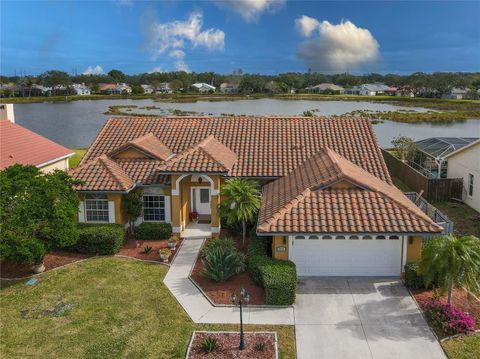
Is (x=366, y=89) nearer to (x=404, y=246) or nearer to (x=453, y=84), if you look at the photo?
(x=453, y=84)

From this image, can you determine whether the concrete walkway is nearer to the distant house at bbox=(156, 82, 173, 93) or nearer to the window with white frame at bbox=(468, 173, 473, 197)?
the window with white frame at bbox=(468, 173, 473, 197)

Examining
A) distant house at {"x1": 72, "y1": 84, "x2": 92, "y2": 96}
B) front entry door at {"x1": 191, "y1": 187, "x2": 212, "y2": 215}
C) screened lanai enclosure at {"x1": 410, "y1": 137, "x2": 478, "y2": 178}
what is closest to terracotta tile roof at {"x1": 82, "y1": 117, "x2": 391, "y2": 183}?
front entry door at {"x1": 191, "y1": 187, "x2": 212, "y2": 215}

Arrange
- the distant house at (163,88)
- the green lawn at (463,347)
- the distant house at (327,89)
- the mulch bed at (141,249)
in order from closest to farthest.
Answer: the green lawn at (463,347) → the mulch bed at (141,249) → the distant house at (327,89) → the distant house at (163,88)

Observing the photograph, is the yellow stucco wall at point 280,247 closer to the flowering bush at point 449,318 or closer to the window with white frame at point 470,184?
the flowering bush at point 449,318

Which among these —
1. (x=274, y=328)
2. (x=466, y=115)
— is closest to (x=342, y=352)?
(x=274, y=328)

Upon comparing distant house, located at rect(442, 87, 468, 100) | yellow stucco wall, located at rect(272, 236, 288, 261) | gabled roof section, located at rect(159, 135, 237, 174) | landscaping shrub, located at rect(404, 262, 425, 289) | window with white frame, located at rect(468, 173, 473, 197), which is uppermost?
distant house, located at rect(442, 87, 468, 100)

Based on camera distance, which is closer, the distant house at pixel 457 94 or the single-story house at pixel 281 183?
the single-story house at pixel 281 183

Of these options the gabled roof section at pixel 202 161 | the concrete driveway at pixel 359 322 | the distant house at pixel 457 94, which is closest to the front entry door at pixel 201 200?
the gabled roof section at pixel 202 161
